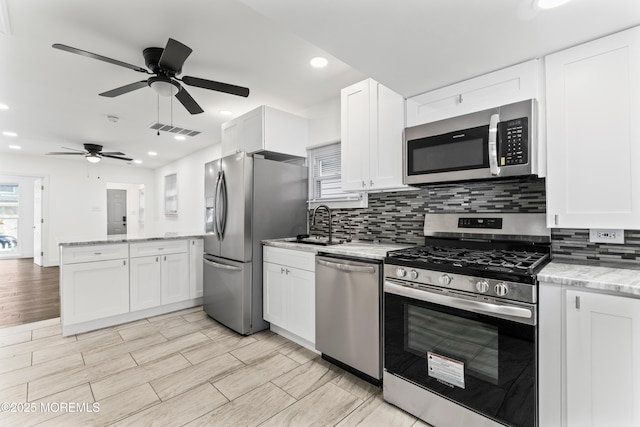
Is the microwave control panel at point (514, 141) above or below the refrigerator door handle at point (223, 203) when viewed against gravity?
above

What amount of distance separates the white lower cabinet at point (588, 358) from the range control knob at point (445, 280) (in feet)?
1.36

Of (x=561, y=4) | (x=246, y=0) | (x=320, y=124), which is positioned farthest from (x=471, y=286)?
(x=320, y=124)

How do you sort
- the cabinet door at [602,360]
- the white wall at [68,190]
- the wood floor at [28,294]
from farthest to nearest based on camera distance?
the white wall at [68,190]
the wood floor at [28,294]
the cabinet door at [602,360]

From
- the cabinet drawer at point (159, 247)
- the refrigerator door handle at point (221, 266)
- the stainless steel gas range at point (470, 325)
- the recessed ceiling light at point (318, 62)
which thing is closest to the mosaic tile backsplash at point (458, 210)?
the stainless steel gas range at point (470, 325)

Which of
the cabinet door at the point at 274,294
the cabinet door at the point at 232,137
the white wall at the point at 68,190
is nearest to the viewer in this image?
the cabinet door at the point at 274,294

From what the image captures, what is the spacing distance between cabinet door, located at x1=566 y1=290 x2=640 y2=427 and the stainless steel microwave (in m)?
0.76

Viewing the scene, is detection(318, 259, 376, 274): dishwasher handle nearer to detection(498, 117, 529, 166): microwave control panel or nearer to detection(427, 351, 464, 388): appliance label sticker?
detection(427, 351, 464, 388): appliance label sticker

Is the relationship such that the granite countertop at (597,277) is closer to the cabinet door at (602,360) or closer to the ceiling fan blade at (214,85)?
the cabinet door at (602,360)

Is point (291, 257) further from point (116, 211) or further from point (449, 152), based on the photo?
point (116, 211)

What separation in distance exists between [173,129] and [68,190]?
15.3ft

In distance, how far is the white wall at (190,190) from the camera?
19.9 feet

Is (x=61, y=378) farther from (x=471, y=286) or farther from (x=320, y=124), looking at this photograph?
(x=320, y=124)

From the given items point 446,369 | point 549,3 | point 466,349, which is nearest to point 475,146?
point 549,3

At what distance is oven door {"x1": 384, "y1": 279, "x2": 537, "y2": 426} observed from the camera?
55.4 inches
